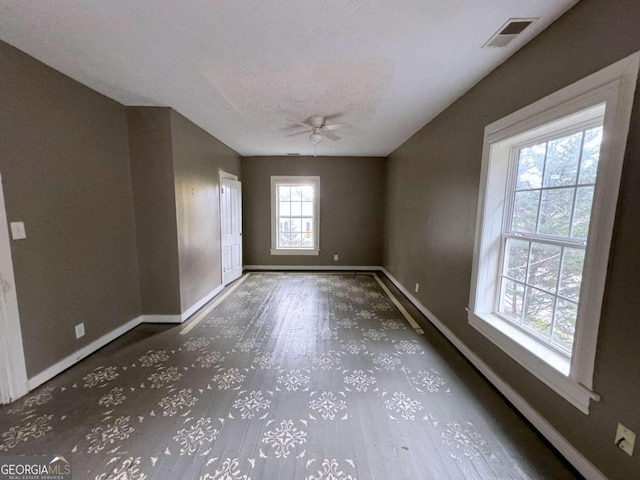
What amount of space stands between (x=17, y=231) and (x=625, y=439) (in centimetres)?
377

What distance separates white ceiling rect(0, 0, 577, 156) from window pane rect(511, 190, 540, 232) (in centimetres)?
103

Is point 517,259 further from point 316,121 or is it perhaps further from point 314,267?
point 314,267

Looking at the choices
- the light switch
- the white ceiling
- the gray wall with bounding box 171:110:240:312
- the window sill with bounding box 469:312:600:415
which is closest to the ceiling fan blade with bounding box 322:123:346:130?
the white ceiling

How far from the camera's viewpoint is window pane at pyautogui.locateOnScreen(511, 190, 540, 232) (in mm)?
1859

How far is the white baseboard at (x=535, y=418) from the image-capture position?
1342mm

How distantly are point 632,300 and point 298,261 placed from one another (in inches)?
204

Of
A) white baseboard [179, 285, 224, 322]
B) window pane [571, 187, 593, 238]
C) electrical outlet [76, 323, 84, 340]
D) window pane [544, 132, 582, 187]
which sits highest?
window pane [544, 132, 582, 187]

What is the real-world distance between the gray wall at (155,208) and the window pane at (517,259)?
3.39 metres

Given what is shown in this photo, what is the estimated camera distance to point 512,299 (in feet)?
6.80

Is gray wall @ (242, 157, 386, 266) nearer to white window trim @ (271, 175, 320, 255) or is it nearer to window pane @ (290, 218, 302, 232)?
white window trim @ (271, 175, 320, 255)

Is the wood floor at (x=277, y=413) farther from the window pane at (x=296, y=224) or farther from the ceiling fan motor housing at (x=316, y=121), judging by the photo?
the window pane at (x=296, y=224)

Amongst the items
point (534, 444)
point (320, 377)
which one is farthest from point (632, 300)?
point (320, 377)

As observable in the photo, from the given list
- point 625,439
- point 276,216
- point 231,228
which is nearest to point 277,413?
point 625,439

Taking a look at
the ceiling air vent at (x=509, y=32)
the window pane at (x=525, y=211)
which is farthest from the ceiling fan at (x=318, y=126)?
the window pane at (x=525, y=211)
